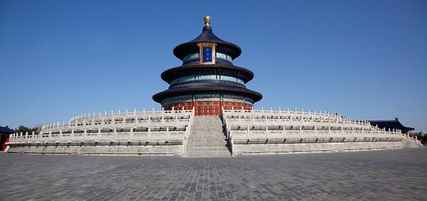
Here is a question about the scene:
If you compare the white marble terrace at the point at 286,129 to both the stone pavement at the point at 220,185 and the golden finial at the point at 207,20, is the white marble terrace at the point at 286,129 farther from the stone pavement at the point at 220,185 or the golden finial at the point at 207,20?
the golden finial at the point at 207,20

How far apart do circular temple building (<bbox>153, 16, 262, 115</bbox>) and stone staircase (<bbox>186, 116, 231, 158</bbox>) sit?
587 inches

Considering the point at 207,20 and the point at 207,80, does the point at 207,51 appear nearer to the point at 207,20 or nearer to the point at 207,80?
the point at 207,80

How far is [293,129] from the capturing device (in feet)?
89.3

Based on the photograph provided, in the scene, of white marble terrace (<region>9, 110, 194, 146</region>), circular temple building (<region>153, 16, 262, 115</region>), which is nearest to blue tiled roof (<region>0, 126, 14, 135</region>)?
white marble terrace (<region>9, 110, 194, 146</region>)

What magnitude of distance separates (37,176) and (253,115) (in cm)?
2179

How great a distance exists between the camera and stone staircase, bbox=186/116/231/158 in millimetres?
21281

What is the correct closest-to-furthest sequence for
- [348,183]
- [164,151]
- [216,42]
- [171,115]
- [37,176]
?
[348,183], [37,176], [164,151], [171,115], [216,42]

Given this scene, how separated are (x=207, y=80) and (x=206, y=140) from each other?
2444 centimetres

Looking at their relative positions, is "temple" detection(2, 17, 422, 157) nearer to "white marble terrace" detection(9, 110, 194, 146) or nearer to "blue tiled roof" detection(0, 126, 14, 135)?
"white marble terrace" detection(9, 110, 194, 146)

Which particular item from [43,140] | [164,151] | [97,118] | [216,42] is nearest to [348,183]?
[164,151]

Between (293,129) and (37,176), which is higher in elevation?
(293,129)

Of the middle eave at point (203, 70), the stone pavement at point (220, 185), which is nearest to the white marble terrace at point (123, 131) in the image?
the stone pavement at point (220, 185)

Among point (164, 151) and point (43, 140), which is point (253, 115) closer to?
point (164, 151)

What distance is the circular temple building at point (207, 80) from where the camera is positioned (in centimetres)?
4478
